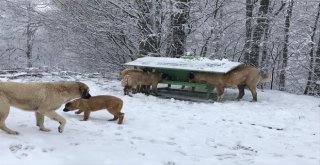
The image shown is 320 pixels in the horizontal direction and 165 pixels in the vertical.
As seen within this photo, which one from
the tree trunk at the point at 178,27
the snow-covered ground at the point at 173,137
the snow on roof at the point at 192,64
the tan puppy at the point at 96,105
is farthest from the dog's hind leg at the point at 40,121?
the tree trunk at the point at 178,27

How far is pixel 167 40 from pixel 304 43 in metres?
5.04

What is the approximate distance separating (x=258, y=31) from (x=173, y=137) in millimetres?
10630

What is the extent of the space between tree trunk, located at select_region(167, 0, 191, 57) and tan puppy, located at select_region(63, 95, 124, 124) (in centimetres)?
737

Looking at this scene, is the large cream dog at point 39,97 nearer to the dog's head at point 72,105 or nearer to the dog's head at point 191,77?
the dog's head at point 72,105

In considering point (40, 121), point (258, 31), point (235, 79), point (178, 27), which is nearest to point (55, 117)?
point (40, 121)

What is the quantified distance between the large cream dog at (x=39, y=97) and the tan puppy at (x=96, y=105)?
0.78 metres

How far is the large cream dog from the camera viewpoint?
6.39 m

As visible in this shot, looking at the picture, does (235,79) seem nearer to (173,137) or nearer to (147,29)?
(173,137)

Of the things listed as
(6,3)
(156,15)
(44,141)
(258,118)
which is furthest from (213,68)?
(6,3)

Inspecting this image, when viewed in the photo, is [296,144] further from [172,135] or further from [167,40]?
[167,40]

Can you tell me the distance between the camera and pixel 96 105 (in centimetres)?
808

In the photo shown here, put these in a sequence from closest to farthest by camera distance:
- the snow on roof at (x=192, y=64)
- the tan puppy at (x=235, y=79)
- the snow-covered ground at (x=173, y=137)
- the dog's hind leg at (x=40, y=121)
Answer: the snow-covered ground at (x=173, y=137), the dog's hind leg at (x=40, y=121), the snow on roof at (x=192, y=64), the tan puppy at (x=235, y=79)

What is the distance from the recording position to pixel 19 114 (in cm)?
794

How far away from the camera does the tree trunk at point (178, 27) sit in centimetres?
1515
